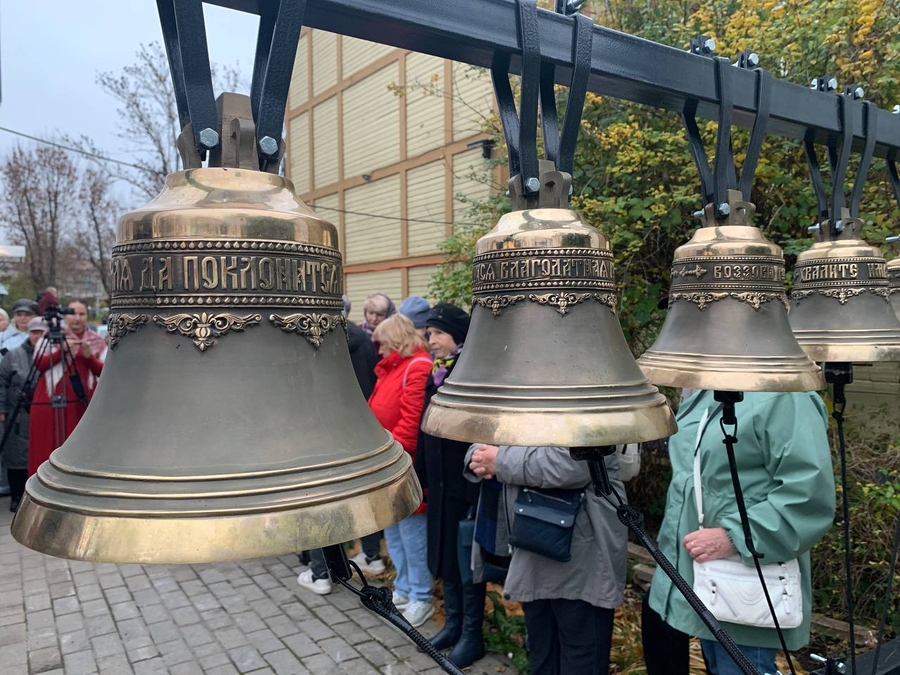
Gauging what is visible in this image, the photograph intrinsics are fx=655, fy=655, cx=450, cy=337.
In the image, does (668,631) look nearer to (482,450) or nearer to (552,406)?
(482,450)

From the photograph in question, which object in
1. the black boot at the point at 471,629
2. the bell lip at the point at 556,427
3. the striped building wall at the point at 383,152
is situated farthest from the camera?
the striped building wall at the point at 383,152

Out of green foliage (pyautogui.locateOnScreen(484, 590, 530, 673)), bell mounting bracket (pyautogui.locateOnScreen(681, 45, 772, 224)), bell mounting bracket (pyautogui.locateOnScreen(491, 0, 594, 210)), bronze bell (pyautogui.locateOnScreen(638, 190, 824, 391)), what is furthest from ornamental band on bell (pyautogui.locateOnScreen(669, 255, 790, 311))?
green foliage (pyautogui.locateOnScreen(484, 590, 530, 673))

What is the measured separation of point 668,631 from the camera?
3.12 m

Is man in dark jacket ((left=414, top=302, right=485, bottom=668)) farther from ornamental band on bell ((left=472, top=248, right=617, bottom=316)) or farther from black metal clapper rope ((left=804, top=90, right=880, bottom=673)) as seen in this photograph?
ornamental band on bell ((left=472, top=248, right=617, bottom=316))

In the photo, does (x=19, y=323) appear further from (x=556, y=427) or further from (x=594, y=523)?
(x=556, y=427)

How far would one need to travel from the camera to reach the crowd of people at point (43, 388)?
6285mm

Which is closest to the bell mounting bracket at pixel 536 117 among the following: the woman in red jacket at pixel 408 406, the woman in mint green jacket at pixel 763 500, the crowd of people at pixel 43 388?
the woman in mint green jacket at pixel 763 500

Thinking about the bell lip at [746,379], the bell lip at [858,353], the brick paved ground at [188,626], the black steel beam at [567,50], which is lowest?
the brick paved ground at [188,626]

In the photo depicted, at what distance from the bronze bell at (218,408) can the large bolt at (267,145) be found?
0.02 metres

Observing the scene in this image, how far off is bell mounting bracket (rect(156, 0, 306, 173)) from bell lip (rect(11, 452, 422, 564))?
1.80 ft

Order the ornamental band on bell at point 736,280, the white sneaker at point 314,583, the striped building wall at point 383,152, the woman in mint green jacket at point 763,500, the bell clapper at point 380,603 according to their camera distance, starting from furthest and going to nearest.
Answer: the striped building wall at point 383,152 < the white sneaker at point 314,583 < the woman in mint green jacket at point 763,500 < the ornamental band on bell at point 736,280 < the bell clapper at point 380,603

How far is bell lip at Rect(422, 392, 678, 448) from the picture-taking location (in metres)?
1.20

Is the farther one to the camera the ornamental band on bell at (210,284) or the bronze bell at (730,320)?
the bronze bell at (730,320)

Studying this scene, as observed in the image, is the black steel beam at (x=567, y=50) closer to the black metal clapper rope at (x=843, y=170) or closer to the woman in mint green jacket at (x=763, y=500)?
the black metal clapper rope at (x=843, y=170)
